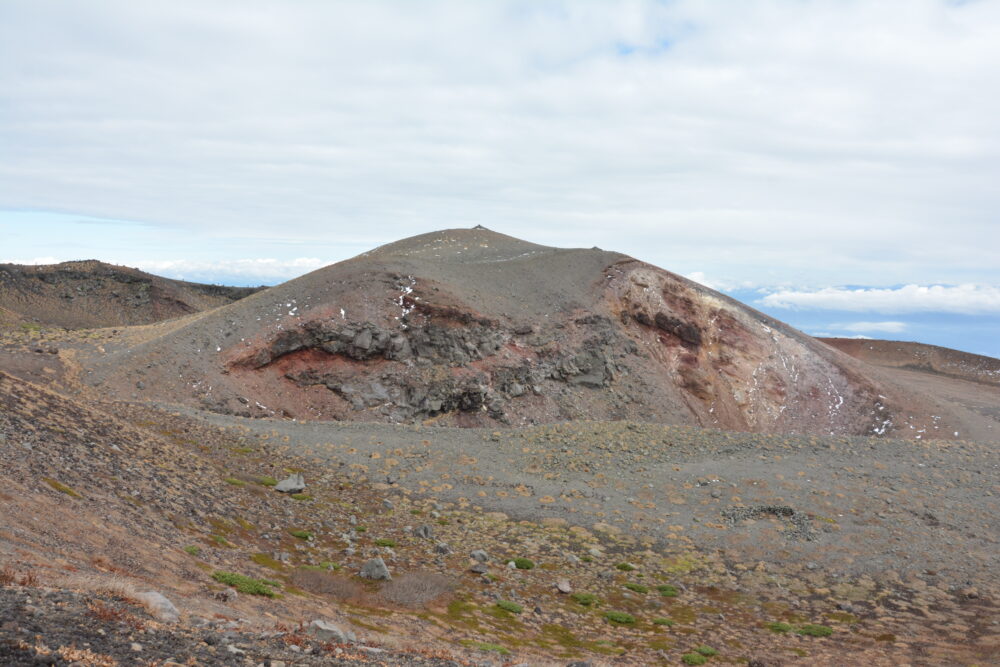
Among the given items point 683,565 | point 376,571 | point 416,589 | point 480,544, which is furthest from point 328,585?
point 683,565

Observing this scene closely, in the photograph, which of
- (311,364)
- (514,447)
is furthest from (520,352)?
(514,447)

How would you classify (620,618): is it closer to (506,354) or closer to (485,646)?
(485,646)

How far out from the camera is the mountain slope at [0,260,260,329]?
6931 centimetres

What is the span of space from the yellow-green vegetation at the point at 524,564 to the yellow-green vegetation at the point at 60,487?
11.3 m

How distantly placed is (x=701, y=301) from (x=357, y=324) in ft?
96.9

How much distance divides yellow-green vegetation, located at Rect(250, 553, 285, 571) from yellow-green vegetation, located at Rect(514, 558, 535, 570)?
664 centimetres

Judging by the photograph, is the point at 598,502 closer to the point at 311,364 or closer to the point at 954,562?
the point at 954,562

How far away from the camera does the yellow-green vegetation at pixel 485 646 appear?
1299 cm

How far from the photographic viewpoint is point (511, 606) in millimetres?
16328

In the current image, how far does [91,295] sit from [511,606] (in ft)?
253

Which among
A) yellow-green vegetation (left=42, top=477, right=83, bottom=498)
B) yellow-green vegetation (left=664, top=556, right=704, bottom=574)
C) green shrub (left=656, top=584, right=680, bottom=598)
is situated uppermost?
yellow-green vegetation (left=42, top=477, right=83, bottom=498)

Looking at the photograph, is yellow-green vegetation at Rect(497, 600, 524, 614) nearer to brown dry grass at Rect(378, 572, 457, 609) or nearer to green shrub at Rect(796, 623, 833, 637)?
brown dry grass at Rect(378, 572, 457, 609)

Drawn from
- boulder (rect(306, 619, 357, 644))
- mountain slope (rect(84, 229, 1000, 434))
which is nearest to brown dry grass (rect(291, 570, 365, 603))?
boulder (rect(306, 619, 357, 644))

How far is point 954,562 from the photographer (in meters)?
20.5
